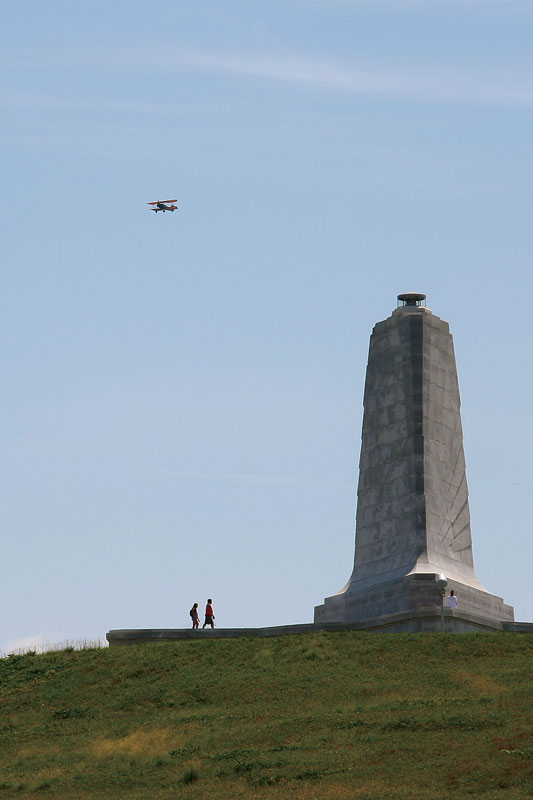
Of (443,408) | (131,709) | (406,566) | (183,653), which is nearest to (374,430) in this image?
(443,408)

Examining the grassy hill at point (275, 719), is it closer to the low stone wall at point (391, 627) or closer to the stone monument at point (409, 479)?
the low stone wall at point (391, 627)

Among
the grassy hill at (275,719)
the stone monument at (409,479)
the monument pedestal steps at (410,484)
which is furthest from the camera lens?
the stone monument at (409,479)

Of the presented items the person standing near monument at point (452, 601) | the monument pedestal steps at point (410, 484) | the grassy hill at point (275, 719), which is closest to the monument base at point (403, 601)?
the monument pedestal steps at point (410, 484)

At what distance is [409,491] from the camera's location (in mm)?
50281

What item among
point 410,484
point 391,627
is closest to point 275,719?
point 391,627

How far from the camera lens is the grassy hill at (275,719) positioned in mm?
28703

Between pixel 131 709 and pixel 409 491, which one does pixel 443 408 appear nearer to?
pixel 409 491

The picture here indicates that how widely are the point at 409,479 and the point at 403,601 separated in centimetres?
487

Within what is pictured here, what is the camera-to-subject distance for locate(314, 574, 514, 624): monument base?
46969mm

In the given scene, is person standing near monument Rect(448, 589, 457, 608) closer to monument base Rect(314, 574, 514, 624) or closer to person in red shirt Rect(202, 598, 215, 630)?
monument base Rect(314, 574, 514, 624)

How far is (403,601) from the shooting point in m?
47.3

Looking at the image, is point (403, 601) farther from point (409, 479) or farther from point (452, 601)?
point (409, 479)

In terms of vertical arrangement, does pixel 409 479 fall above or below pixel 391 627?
above

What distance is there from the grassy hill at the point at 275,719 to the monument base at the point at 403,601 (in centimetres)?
420
